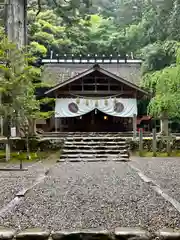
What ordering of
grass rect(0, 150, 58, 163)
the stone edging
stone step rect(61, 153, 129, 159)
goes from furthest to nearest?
1. stone step rect(61, 153, 129, 159)
2. grass rect(0, 150, 58, 163)
3. the stone edging

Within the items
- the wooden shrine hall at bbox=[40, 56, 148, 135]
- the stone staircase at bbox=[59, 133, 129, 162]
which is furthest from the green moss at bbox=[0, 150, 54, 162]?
the wooden shrine hall at bbox=[40, 56, 148, 135]

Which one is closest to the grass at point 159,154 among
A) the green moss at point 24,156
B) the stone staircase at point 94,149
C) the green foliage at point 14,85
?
the stone staircase at point 94,149

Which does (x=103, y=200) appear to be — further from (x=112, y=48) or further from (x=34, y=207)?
(x=112, y=48)

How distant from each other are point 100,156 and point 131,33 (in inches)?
653

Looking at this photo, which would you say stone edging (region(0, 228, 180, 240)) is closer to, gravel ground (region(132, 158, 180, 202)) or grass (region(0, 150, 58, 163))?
gravel ground (region(132, 158, 180, 202))

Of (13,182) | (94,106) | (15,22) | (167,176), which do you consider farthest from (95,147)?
(15,22)

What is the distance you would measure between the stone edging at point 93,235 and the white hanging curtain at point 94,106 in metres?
14.8

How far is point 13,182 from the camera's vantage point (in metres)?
7.57

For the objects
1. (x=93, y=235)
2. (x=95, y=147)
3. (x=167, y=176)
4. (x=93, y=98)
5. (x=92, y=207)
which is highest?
(x=93, y=98)

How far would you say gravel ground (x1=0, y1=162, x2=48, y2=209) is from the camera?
19.6 feet

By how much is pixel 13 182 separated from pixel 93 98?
449 inches

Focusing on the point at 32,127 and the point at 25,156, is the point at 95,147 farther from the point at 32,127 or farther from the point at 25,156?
the point at 32,127

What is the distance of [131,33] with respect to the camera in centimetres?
2712

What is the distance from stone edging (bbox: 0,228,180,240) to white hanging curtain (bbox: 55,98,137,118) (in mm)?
14841
